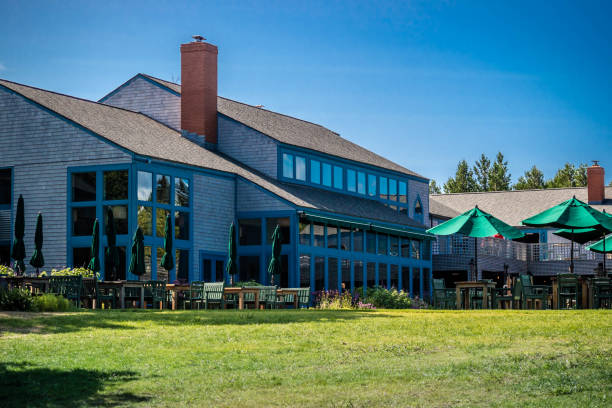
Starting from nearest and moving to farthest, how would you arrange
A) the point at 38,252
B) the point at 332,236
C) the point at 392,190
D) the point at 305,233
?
the point at 38,252, the point at 305,233, the point at 332,236, the point at 392,190

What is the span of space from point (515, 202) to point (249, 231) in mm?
28767

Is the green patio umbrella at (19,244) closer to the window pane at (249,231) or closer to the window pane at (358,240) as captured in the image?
the window pane at (249,231)

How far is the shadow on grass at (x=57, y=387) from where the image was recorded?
1115 centimetres

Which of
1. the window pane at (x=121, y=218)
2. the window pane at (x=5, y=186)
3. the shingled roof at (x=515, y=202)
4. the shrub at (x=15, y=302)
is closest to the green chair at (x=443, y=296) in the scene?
the window pane at (x=121, y=218)

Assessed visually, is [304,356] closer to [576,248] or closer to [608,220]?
[608,220]

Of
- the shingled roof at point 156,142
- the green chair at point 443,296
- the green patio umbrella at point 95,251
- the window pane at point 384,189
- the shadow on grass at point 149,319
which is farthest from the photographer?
the window pane at point 384,189

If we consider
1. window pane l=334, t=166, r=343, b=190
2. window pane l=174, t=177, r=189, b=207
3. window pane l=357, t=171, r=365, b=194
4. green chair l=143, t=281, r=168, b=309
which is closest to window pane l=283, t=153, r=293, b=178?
→ window pane l=334, t=166, r=343, b=190

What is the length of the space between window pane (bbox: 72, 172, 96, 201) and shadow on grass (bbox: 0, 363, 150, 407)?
19275 millimetres

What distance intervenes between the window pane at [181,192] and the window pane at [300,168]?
21.8ft

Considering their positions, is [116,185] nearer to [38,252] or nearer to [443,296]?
[38,252]

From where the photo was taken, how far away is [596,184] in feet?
185

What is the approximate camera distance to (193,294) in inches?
1054

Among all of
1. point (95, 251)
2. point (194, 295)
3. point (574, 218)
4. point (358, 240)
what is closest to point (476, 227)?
point (574, 218)

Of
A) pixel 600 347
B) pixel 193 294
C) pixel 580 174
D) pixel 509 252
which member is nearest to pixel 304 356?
pixel 600 347
